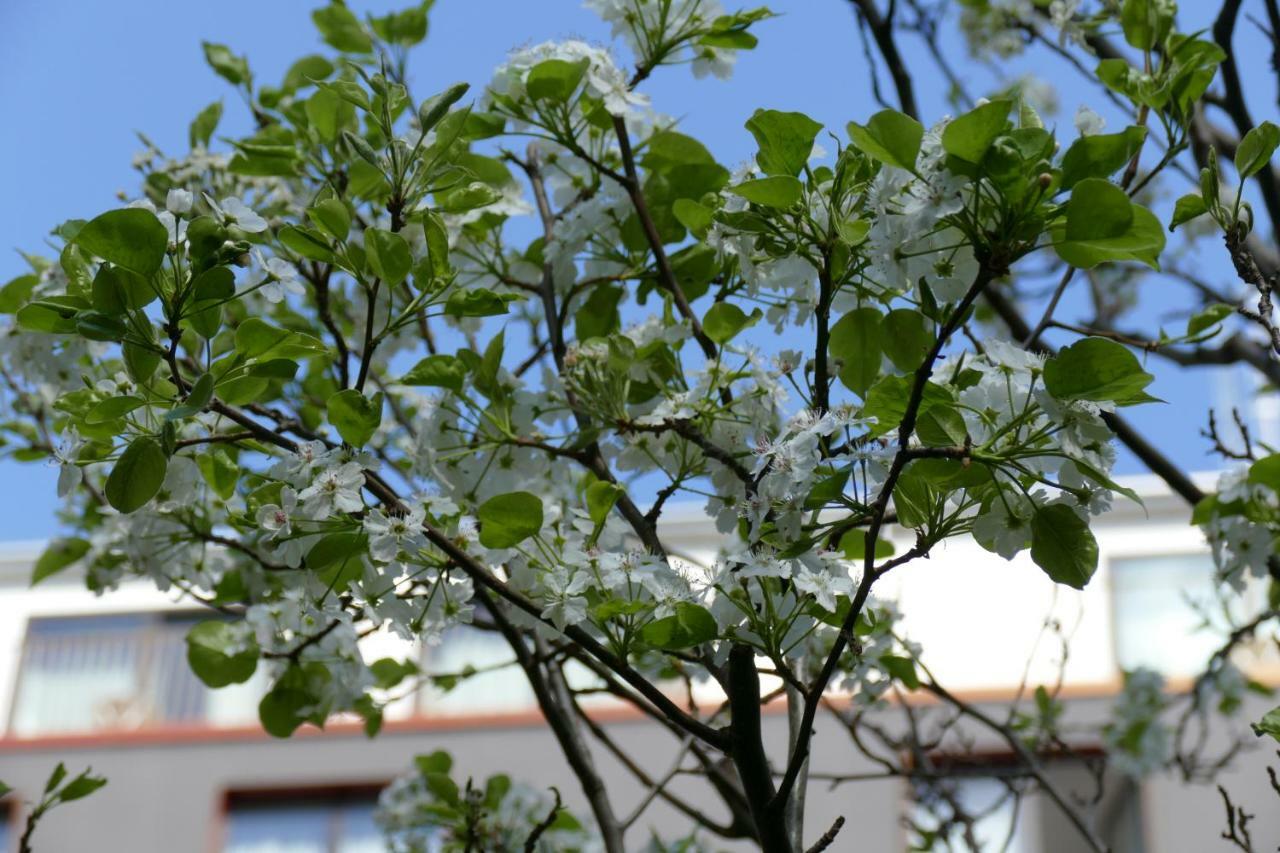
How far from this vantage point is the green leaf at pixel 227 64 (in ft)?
10.0

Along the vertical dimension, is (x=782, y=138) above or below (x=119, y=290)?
above

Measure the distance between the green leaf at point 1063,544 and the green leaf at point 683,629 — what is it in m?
0.35

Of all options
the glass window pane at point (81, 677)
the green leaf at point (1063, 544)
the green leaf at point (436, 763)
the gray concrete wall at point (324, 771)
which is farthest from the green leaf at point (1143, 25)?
the glass window pane at point (81, 677)

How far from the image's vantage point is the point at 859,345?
1.73 meters

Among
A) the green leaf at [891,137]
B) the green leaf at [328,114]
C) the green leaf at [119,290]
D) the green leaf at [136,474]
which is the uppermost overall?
the green leaf at [328,114]

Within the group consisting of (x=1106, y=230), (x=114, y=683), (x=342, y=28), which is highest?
(x=114, y=683)

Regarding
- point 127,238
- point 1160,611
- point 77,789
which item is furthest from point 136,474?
point 1160,611

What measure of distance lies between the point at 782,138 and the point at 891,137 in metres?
0.18

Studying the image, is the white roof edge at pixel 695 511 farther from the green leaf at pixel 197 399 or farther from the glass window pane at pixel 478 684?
the green leaf at pixel 197 399

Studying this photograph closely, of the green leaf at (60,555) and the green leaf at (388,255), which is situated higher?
the green leaf at (60,555)

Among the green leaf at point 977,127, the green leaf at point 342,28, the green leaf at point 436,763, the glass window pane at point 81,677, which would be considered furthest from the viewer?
the glass window pane at point 81,677

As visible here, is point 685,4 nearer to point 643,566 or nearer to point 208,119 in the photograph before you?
point 643,566

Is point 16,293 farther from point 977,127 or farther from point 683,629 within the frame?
point 977,127

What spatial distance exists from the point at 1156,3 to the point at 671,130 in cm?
79
